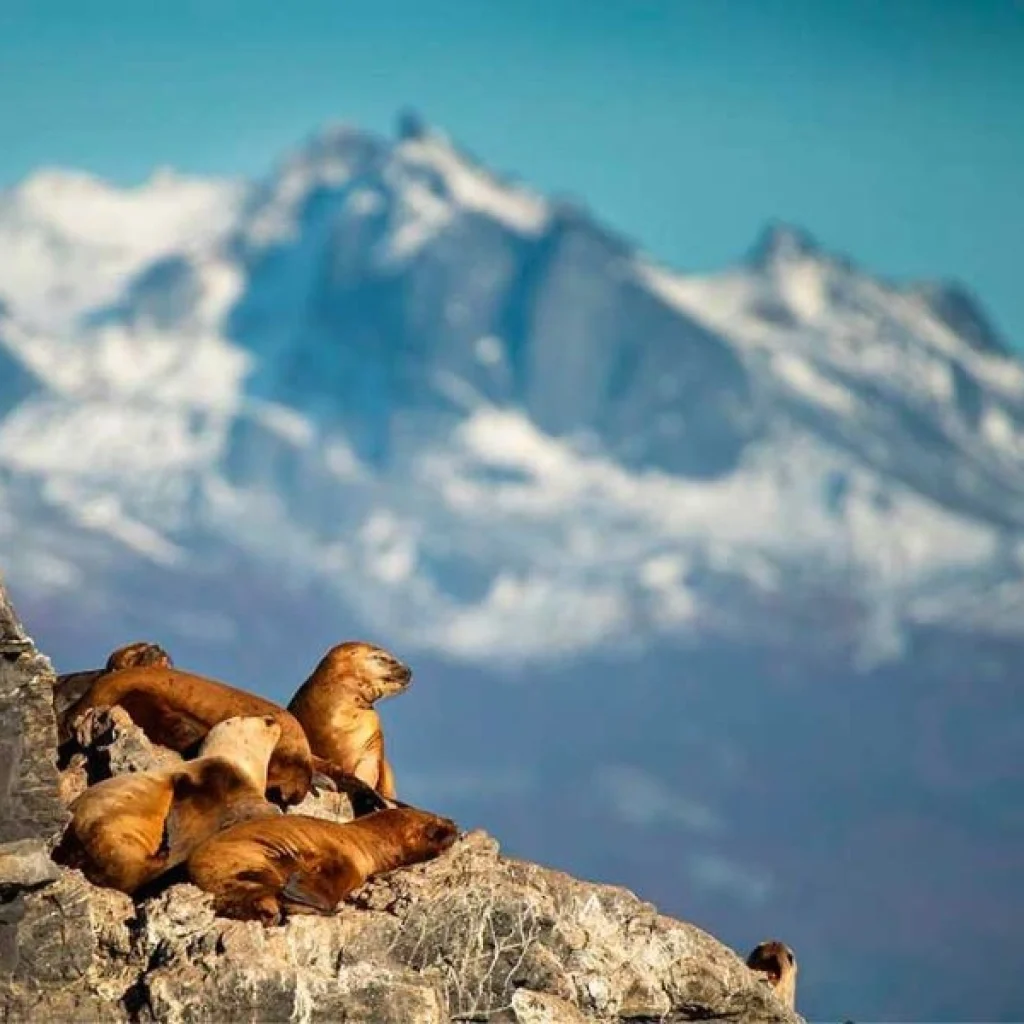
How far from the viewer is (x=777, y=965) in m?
21.0

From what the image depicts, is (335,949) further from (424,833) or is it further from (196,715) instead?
(196,715)

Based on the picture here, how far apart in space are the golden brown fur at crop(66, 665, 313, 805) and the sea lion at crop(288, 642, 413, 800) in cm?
151

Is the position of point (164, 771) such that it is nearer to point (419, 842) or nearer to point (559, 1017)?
point (419, 842)

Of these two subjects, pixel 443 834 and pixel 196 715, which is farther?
pixel 196 715

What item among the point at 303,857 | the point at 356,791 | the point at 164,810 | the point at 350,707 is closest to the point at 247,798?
the point at 164,810

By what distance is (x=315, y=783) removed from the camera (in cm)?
2047

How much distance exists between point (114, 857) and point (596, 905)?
9.08ft

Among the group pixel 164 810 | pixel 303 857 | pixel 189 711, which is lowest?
pixel 303 857

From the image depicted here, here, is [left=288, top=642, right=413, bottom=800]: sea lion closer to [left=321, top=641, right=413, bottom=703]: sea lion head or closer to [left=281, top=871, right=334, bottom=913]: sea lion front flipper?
[left=321, top=641, right=413, bottom=703]: sea lion head

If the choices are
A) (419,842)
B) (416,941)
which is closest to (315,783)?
(419,842)

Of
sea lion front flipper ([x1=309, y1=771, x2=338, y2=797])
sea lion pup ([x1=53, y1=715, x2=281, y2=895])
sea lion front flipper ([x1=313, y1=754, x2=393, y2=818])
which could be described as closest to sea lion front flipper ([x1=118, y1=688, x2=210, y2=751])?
sea lion pup ([x1=53, y1=715, x2=281, y2=895])

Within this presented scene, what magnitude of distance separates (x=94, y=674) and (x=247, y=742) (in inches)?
78.6

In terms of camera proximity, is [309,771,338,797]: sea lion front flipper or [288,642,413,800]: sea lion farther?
[288,642,413,800]: sea lion

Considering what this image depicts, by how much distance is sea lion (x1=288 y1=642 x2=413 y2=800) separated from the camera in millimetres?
21953
